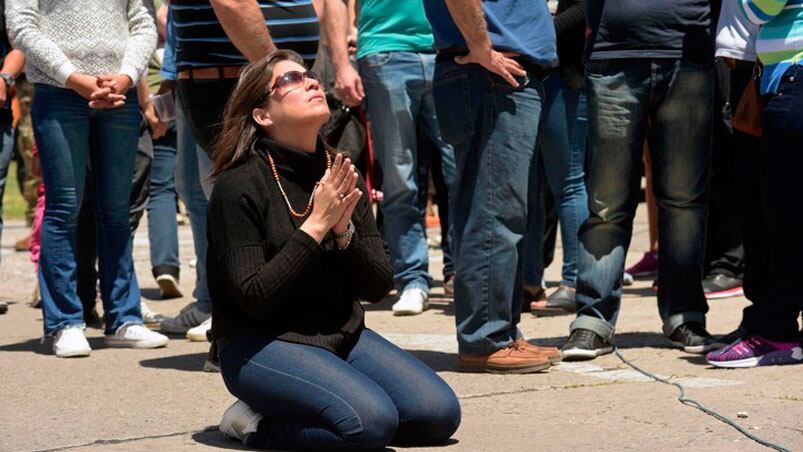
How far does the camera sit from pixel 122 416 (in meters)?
4.90

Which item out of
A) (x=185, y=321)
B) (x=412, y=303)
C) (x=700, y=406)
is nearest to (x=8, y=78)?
(x=185, y=321)

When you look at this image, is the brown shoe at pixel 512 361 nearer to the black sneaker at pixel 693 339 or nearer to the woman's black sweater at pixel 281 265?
the black sneaker at pixel 693 339

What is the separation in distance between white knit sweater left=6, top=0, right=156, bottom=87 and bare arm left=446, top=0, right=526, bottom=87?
1731 mm

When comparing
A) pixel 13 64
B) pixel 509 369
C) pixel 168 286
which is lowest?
pixel 168 286

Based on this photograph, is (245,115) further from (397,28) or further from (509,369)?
(397,28)

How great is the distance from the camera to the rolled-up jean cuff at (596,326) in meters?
5.95

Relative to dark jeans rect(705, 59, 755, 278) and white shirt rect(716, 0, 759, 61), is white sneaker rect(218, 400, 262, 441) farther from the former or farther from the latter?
dark jeans rect(705, 59, 755, 278)

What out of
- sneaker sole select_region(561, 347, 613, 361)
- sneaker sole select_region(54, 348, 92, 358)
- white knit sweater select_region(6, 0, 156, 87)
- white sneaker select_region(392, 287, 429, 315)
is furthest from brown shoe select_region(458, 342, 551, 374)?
white knit sweater select_region(6, 0, 156, 87)

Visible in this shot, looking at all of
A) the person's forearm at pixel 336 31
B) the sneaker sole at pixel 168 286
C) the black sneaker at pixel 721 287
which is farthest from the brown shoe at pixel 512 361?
the sneaker sole at pixel 168 286

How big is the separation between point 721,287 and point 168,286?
3164 mm

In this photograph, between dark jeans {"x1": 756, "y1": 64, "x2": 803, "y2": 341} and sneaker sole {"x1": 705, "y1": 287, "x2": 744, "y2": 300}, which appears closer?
dark jeans {"x1": 756, "y1": 64, "x2": 803, "y2": 341}

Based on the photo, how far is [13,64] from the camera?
736cm

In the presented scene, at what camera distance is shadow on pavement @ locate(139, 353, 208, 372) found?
5904 mm

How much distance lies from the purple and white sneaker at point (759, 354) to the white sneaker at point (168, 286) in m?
3.86
